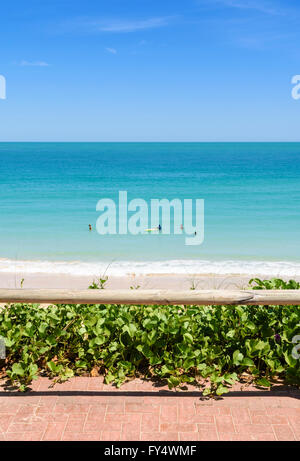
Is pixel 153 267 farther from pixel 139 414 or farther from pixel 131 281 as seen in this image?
pixel 139 414

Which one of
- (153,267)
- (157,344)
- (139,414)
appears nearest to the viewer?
(139,414)

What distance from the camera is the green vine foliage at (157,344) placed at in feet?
14.9

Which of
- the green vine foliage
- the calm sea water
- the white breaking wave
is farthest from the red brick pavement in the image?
the calm sea water

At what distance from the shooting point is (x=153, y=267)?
14.0m

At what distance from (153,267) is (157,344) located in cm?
927

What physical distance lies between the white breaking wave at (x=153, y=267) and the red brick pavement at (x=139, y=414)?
8.28 m

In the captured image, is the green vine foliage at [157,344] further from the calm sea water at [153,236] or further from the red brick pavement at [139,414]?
the calm sea water at [153,236]

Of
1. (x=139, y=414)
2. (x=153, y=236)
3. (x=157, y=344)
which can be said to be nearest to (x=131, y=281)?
(x=157, y=344)

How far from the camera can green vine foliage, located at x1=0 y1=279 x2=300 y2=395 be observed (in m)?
4.55

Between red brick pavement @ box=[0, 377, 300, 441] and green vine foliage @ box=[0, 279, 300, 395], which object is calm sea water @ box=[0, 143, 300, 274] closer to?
green vine foliage @ box=[0, 279, 300, 395]

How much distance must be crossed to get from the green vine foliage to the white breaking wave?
302 inches

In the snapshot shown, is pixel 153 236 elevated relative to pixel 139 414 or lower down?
elevated
